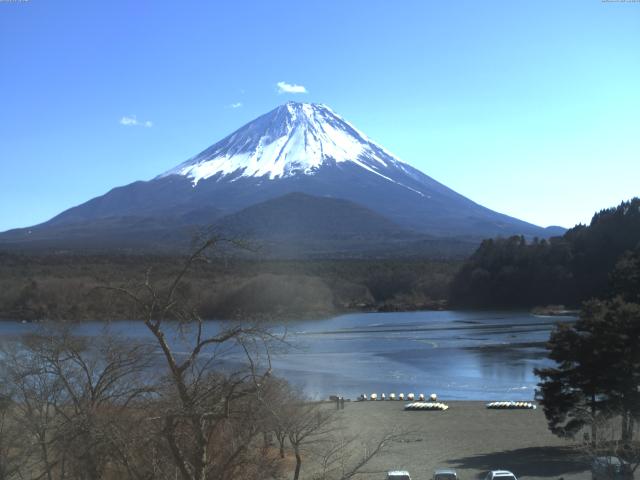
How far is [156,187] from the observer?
125 meters

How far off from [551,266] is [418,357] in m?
28.6

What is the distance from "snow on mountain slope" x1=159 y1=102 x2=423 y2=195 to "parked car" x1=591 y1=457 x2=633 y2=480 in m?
117

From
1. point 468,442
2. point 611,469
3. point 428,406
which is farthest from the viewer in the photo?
point 428,406

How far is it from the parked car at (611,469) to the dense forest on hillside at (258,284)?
5.29 metres

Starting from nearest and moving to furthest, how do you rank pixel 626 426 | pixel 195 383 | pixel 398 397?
1. pixel 195 383
2. pixel 626 426
3. pixel 398 397


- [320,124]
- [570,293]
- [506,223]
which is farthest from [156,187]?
[570,293]

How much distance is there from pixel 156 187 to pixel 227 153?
14.4m

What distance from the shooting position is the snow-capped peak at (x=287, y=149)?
419 feet

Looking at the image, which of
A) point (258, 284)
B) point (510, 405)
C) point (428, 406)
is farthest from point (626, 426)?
point (258, 284)

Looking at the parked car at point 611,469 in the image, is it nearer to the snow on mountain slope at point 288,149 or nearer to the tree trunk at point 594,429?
the tree trunk at point 594,429

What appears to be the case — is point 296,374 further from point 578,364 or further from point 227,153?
point 227,153

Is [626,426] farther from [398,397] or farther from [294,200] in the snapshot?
[294,200]

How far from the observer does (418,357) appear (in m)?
31.4

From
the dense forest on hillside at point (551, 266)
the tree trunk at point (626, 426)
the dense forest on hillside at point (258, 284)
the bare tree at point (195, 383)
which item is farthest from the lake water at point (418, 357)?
the bare tree at point (195, 383)
